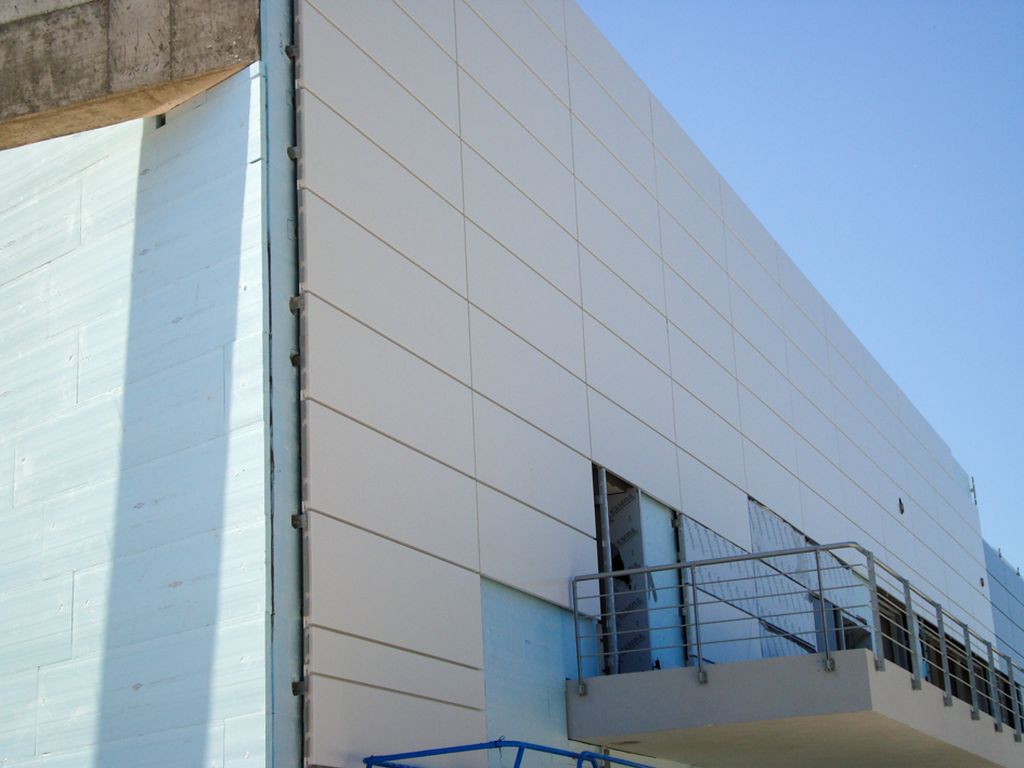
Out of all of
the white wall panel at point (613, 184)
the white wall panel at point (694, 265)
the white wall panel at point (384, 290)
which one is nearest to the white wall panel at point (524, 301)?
the white wall panel at point (384, 290)

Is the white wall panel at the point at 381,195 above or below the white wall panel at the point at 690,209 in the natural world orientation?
below

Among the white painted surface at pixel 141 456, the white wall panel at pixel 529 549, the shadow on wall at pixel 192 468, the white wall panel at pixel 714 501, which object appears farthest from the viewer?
A: the white wall panel at pixel 714 501

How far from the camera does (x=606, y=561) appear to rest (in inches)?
664

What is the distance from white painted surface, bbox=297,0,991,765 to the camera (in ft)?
41.7

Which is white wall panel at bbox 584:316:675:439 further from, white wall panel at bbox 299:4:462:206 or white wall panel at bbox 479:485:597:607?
white wall panel at bbox 299:4:462:206

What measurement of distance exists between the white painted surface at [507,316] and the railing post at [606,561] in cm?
29

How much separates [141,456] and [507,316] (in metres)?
5.08

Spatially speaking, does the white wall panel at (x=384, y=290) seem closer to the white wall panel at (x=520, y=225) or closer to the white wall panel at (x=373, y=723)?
the white wall panel at (x=520, y=225)

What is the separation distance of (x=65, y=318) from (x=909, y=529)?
75.0 ft

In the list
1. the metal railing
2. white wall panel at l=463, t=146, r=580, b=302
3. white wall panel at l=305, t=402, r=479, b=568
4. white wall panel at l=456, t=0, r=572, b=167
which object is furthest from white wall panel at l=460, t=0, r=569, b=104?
the metal railing

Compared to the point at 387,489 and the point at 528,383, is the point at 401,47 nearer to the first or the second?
the point at 528,383

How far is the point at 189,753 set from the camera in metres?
10.9

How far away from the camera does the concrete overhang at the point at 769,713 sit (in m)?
13.9

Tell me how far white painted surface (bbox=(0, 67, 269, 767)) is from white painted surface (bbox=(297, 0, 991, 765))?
2.06 feet
